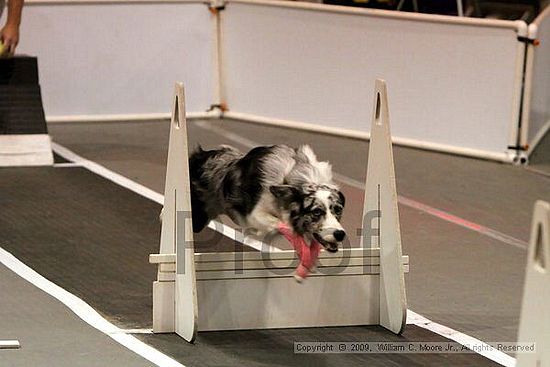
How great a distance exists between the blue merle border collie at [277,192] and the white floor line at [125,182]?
4.25 feet

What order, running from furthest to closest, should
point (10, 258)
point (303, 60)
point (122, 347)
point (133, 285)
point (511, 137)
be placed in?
point (303, 60), point (511, 137), point (10, 258), point (133, 285), point (122, 347)

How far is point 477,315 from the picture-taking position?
565 cm

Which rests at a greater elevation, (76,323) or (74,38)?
(74,38)

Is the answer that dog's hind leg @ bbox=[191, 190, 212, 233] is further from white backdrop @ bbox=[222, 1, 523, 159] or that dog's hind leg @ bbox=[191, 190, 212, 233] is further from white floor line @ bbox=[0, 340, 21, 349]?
white backdrop @ bbox=[222, 1, 523, 159]

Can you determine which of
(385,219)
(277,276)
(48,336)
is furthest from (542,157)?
(48,336)

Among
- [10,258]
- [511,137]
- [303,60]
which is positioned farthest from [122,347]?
[303,60]

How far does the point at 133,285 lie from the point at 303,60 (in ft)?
16.0

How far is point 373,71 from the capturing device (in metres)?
9.99

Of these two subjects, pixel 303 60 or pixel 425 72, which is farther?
pixel 303 60

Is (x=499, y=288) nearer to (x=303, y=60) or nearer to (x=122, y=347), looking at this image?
(x=122, y=347)

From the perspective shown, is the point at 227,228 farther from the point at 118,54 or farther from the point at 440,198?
the point at 118,54

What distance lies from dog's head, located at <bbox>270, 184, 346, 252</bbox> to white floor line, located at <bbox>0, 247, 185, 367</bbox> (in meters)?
0.74

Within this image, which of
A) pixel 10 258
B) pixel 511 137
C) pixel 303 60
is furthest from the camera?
pixel 303 60

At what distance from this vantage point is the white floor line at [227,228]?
501cm
